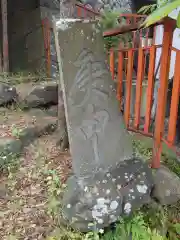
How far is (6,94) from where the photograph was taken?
5172 mm

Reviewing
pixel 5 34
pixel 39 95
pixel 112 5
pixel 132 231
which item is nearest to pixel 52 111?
pixel 39 95

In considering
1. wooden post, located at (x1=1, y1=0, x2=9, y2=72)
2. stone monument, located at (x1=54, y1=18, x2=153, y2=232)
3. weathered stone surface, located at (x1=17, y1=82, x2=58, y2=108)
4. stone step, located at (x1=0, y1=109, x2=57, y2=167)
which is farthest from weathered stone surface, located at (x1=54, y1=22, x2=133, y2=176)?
wooden post, located at (x1=1, y1=0, x2=9, y2=72)

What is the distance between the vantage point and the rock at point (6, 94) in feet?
16.8

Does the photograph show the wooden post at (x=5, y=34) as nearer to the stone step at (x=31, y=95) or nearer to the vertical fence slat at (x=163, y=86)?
the stone step at (x=31, y=95)

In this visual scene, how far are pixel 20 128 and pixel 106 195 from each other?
2295 mm

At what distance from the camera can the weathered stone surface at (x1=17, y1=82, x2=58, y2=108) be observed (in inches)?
208

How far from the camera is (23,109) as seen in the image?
17.1ft

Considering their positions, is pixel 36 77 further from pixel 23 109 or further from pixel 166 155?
pixel 166 155

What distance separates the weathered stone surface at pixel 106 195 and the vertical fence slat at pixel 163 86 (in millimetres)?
295

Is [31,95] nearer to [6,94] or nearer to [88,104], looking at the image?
[6,94]

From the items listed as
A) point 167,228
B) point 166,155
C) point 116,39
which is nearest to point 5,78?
point 116,39

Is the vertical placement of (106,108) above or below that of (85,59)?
below

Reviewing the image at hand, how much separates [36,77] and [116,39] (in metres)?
2.09

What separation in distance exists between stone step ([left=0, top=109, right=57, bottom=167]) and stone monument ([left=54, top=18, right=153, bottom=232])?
1444 millimetres
